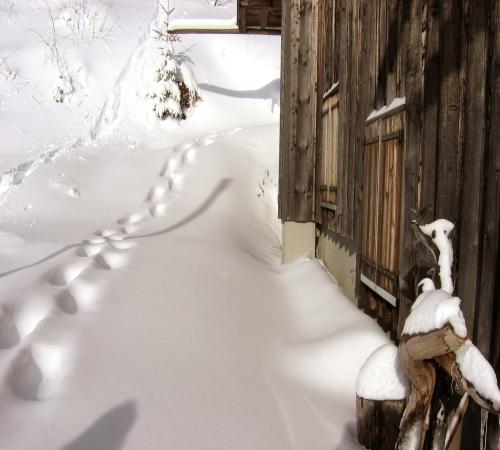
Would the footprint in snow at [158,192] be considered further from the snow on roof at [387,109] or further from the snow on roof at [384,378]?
the snow on roof at [384,378]

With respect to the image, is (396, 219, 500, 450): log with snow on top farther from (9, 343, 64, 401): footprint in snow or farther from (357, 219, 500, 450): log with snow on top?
(9, 343, 64, 401): footprint in snow

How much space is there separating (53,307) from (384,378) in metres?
2.41

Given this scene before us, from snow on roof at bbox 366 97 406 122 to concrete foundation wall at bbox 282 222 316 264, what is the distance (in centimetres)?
263

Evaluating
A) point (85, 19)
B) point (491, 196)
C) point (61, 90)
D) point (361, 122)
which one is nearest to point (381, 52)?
point (361, 122)

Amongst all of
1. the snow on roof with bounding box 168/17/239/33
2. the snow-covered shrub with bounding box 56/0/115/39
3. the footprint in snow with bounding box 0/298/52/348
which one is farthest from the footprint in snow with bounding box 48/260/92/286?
the snow-covered shrub with bounding box 56/0/115/39

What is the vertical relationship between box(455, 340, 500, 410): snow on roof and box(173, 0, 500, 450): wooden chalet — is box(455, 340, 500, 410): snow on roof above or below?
below

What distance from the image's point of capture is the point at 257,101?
13.7 m

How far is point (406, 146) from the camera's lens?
2.60 meters

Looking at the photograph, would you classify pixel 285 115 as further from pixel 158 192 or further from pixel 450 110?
pixel 450 110

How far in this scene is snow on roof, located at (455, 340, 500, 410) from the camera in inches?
58.1

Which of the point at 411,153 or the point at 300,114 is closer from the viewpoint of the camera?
the point at 411,153

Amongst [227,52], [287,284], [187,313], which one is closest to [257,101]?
[227,52]

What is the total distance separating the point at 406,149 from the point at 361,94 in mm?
1406

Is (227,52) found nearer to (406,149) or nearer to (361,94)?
(361,94)
